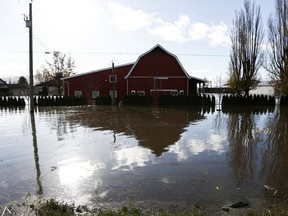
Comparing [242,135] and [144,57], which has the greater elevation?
[144,57]

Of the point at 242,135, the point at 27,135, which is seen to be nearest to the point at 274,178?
the point at 242,135

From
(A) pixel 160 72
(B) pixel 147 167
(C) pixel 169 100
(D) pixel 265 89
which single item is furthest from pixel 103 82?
(D) pixel 265 89

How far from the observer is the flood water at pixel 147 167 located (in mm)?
5270

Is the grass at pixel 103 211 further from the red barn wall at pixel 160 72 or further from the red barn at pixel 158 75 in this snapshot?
the red barn wall at pixel 160 72

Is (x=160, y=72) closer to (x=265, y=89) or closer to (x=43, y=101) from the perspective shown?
(x=43, y=101)

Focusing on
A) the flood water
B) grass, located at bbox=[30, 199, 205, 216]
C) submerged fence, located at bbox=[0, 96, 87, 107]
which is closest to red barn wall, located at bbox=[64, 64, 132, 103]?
submerged fence, located at bbox=[0, 96, 87, 107]

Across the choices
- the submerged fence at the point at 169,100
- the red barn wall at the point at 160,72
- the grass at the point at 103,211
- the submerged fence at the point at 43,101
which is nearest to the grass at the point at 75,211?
the grass at the point at 103,211

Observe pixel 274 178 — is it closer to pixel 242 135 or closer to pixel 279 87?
pixel 242 135

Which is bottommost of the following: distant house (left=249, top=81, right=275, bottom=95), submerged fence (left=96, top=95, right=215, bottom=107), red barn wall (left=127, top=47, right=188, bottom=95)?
submerged fence (left=96, top=95, right=215, bottom=107)

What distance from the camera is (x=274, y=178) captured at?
6152mm

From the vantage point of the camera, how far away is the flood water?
207 inches

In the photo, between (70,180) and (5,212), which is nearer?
(5,212)

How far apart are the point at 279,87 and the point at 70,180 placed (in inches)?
1140

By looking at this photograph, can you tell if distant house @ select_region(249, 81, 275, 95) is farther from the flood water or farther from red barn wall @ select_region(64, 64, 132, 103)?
the flood water
